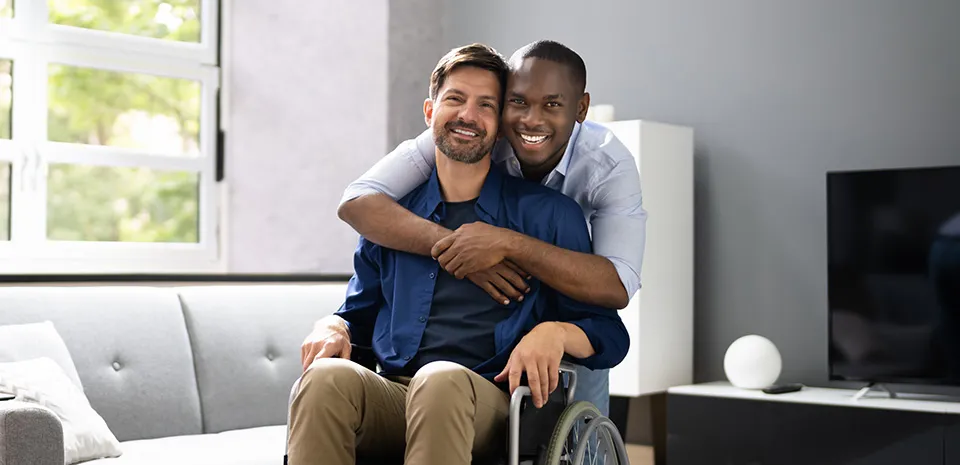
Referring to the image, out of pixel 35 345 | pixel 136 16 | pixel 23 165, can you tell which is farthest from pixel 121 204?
pixel 35 345

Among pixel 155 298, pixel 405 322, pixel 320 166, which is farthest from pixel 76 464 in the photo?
pixel 320 166

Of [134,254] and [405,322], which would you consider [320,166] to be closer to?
[134,254]

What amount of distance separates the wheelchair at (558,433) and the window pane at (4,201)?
2.30m

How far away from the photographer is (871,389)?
3.79 meters

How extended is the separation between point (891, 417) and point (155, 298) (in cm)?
219

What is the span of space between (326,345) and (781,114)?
2.33 meters

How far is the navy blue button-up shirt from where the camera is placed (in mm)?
2285

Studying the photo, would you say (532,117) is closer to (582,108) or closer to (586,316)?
(582,108)

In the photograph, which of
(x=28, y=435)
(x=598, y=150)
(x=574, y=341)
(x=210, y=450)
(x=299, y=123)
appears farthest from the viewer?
(x=299, y=123)

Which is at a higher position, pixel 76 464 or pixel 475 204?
pixel 475 204

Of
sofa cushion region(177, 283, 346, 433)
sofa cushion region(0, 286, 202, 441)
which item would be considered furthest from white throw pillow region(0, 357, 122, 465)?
sofa cushion region(177, 283, 346, 433)

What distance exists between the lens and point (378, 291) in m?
2.45

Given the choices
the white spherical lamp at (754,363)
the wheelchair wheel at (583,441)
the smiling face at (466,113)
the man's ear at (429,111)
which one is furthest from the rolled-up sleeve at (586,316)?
the white spherical lamp at (754,363)

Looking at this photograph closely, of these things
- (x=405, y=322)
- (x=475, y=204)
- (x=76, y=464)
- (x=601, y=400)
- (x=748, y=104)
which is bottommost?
(x=76, y=464)
